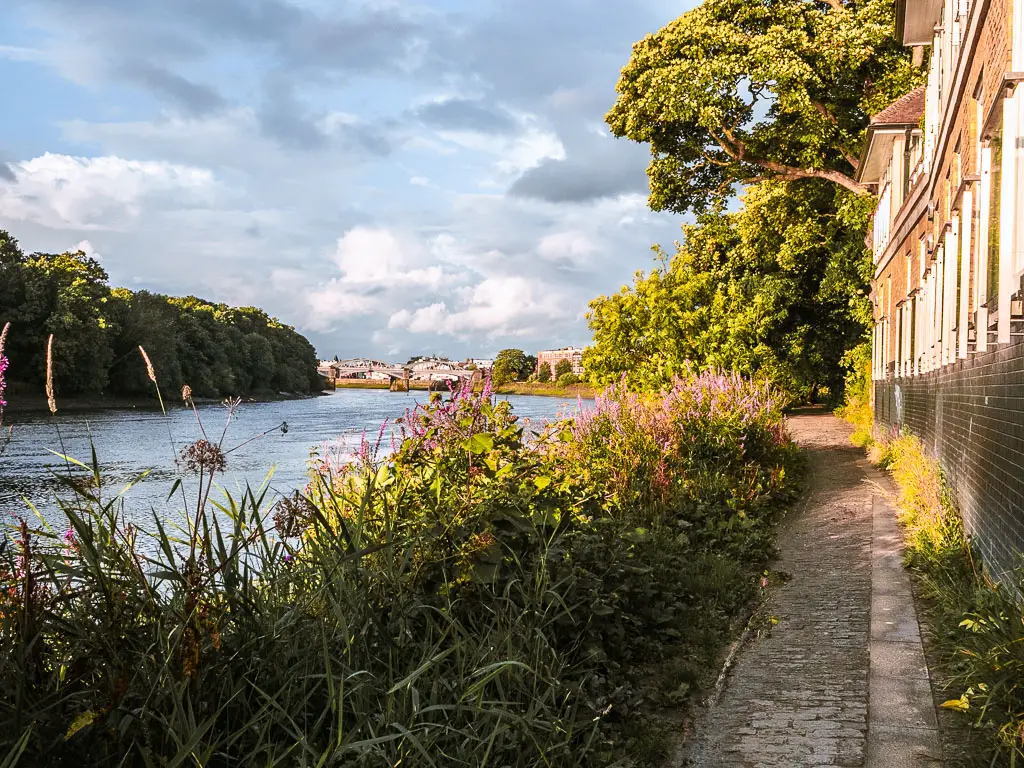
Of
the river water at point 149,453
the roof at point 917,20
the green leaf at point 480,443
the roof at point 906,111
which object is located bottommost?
the river water at point 149,453

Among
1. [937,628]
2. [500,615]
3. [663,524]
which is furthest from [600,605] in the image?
[663,524]

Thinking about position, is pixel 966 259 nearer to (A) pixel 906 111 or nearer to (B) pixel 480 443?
(B) pixel 480 443

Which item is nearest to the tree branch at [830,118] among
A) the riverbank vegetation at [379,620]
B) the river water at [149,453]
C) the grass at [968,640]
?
the river water at [149,453]

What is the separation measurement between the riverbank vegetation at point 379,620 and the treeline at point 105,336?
22595 mm

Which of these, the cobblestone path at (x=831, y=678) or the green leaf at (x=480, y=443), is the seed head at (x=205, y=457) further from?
the cobblestone path at (x=831, y=678)

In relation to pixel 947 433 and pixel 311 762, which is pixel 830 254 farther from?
pixel 311 762

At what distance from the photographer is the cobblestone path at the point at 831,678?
166 inches

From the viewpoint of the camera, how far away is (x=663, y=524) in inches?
329

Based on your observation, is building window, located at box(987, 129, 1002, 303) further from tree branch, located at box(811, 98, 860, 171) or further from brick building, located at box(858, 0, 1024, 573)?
tree branch, located at box(811, 98, 860, 171)

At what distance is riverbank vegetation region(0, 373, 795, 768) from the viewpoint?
2932mm

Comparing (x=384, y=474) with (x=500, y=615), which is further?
(x=384, y=474)

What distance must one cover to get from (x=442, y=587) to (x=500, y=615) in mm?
342

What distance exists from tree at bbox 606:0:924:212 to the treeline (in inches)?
617

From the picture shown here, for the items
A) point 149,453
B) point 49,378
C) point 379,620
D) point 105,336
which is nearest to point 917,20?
point 379,620
